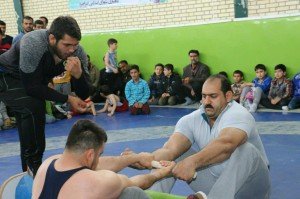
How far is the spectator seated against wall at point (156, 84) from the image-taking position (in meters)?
11.8

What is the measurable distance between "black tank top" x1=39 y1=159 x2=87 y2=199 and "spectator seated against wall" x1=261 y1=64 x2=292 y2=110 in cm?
792

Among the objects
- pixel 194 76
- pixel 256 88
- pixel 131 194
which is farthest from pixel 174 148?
pixel 194 76

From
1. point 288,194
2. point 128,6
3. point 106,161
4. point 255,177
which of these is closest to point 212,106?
point 255,177

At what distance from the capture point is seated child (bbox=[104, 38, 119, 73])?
1227cm

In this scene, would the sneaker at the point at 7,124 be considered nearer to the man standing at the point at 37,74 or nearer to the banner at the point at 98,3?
the banner at the point at 98,3

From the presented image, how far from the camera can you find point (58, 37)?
4262 mm

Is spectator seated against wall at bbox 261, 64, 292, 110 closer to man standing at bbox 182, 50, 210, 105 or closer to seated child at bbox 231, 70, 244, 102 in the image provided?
seated child at bbox 231, 70, 244, 102

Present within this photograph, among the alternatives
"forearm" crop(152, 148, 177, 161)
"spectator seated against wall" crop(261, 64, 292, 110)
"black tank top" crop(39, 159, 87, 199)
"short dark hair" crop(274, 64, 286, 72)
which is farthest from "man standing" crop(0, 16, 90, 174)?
"short dark hair" crop(274, 64, 286, 72)

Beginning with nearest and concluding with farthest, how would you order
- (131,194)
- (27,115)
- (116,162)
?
(131,194) < (116,162) < (27,115)

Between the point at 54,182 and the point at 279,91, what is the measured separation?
8043mm

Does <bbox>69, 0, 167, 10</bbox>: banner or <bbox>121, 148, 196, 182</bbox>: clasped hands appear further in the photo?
<bbox>69, 0, 167, 10</bbox>: banner

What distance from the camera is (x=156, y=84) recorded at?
39.1 feet

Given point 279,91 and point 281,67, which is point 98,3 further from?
point 279,91

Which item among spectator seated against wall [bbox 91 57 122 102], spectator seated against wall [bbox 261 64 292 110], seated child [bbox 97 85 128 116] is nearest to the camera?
spectator seated against wall [bbox 261 64 292 110]
